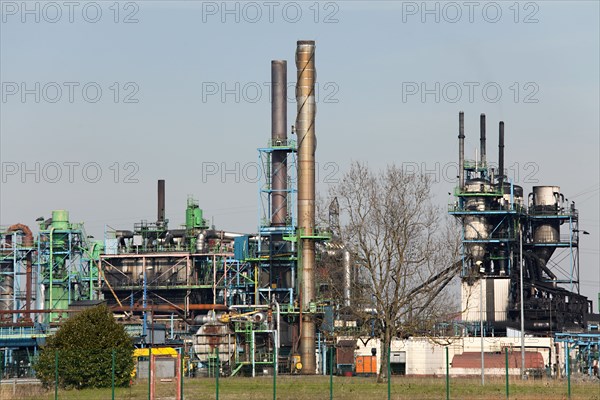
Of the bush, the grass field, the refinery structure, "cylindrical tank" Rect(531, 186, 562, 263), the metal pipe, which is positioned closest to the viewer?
the grass field

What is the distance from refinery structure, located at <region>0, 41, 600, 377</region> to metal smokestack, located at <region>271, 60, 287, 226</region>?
85 millimetres

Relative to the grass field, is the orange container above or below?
below

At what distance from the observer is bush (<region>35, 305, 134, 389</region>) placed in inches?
1829

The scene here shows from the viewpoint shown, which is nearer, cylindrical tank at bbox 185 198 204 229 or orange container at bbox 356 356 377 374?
orange container at bbox 356 356 377 374

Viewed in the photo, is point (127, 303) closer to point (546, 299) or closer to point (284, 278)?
point (284, 278)

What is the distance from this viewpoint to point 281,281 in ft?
287

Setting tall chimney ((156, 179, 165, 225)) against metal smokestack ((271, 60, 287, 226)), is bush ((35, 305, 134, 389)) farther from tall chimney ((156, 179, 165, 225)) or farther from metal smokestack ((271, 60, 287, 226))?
tall chimney ((156, 179, 165, 225))

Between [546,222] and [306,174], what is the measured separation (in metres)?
31.5

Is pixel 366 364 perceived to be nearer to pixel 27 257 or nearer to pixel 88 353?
pixel 88 353

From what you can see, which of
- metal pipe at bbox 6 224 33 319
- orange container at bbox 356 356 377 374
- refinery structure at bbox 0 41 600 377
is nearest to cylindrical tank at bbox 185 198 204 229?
A: refinery structure at bbox 0 41 600 377

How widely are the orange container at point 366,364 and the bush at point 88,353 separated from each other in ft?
108

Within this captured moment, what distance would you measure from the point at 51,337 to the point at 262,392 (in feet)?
33.8

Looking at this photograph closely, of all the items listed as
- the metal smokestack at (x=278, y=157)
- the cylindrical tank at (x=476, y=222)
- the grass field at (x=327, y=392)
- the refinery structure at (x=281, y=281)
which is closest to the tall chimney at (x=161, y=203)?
the refinery structure at (x=281, y=281)

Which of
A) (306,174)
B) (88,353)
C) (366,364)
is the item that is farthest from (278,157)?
(88,353)
